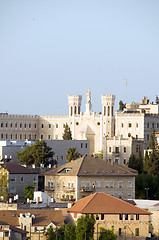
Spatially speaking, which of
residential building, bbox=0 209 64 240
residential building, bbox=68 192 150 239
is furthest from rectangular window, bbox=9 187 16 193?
residential building, bbox=0 209 64 240

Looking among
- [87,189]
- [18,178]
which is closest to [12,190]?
[18,178]

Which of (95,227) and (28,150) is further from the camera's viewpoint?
(28,150)

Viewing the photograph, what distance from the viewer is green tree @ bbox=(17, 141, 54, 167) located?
14188 centimetres

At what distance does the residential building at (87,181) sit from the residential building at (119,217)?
70.8 feet

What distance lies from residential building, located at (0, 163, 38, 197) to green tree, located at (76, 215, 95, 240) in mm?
28701

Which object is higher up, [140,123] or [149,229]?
[140,123]

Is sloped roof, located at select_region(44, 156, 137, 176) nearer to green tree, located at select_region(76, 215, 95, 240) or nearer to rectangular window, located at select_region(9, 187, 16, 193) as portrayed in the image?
rectangular window, located at select_region(9, 187, 16, 193)

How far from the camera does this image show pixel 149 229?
3885 inches

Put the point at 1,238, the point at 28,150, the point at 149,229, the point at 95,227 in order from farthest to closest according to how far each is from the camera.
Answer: the point at 28,150 → the point at 149,229 → the point at 95,227 → the point at 1,238

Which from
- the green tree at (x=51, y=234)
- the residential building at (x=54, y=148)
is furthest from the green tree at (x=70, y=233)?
the residential building at (x=54, y=148)

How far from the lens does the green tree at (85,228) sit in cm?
8694

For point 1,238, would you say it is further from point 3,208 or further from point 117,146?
point 117,146

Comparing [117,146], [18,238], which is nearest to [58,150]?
[117,146]

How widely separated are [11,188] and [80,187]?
24.5 feet
